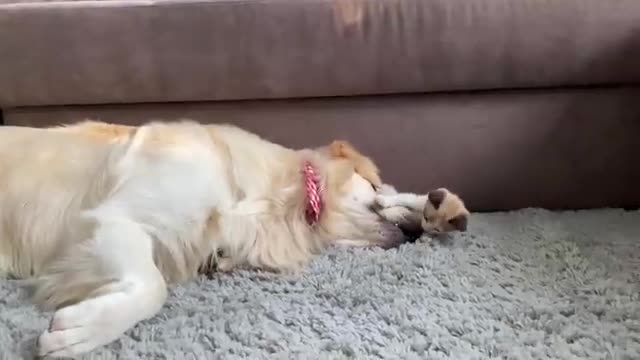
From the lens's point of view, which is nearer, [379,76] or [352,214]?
[352,214]

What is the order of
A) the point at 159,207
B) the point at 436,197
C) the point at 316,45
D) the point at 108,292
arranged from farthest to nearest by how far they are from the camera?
the point at 316,45 < the point at 436,197 < the point at 159,207 < the point at 108,292

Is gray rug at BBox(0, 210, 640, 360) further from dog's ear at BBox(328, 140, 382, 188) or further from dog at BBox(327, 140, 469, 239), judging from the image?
dog's ear at BBox(328, 140, 382, 188)

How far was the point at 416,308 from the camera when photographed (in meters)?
1.50

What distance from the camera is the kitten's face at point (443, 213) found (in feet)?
5.59

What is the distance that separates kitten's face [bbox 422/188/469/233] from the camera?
170 cm

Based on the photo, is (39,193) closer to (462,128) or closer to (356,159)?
(356,159)

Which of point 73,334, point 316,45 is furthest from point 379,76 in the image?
point 73,334

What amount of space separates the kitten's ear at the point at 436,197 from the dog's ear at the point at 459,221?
0.13 feet

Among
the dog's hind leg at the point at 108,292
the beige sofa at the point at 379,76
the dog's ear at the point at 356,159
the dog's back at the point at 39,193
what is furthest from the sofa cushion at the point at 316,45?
the dog's hind leg at the point at 108,292

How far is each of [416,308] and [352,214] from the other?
307 mm

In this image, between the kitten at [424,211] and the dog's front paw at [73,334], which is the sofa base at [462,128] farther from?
the dog's front paw at [73,334]

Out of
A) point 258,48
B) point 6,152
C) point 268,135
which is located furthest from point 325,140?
point 6,152

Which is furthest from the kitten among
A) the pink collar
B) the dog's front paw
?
the dog's front paw

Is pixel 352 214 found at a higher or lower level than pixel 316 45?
lower
